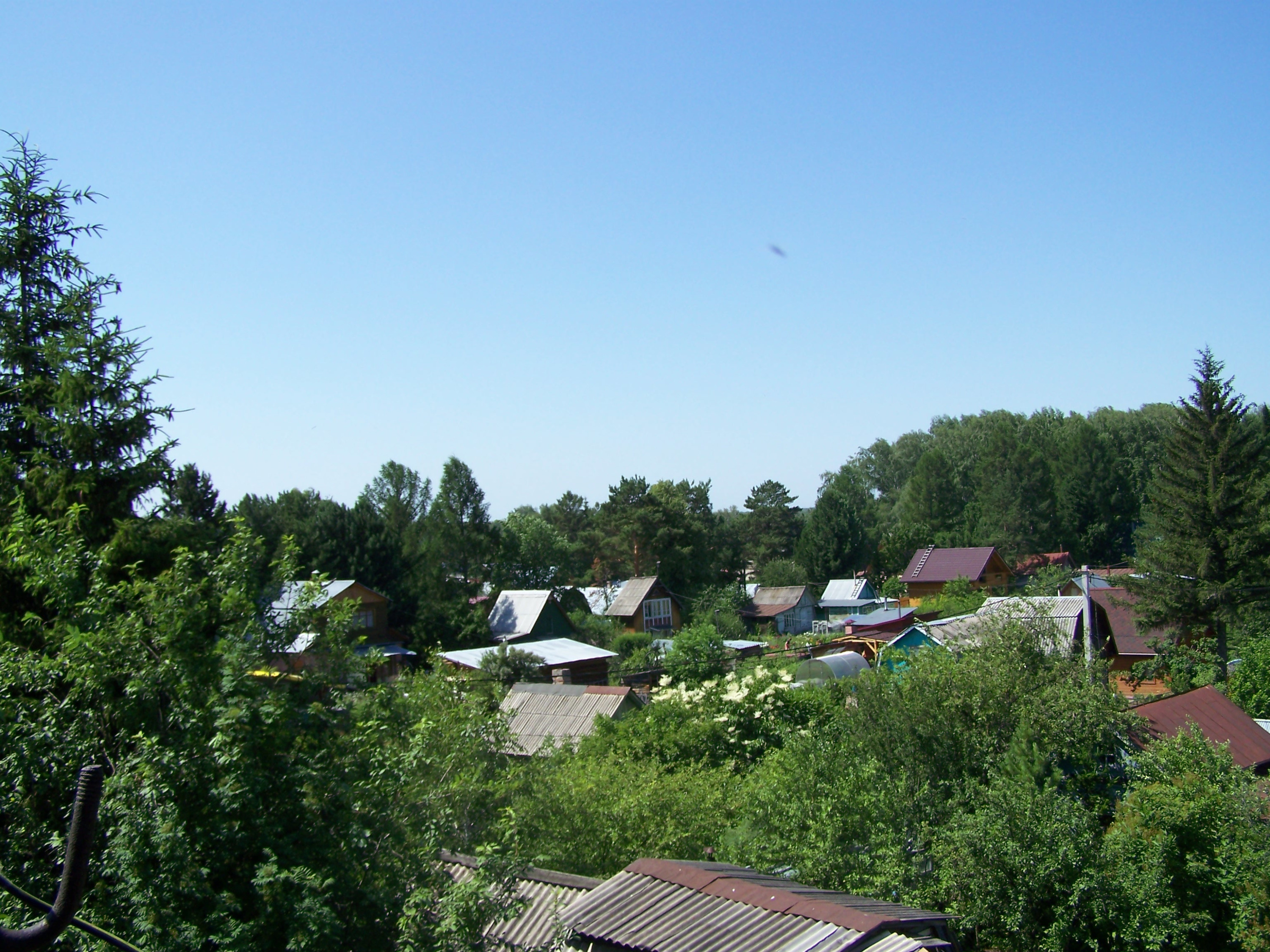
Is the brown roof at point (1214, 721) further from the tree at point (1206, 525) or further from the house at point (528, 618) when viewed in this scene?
the house at point (528, 618)

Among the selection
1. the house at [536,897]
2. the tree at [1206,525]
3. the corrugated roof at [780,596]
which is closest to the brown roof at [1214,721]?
the tree at [1206,525]

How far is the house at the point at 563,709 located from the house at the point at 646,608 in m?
31.5

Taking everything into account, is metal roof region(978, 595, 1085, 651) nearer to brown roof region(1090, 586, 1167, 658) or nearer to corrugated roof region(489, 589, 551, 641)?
brown roof region(1090, 586, 1167, 658)

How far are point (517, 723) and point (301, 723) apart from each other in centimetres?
1840

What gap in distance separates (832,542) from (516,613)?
106 ft

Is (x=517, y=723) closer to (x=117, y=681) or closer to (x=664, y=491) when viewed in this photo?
(x=117, y=681)

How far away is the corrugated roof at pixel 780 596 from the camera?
218 ft

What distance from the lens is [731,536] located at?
81.9 metres

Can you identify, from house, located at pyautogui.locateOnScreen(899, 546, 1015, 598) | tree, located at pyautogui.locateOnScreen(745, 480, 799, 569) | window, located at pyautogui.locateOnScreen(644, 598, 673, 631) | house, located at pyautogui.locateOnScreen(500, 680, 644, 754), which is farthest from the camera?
tree, located at pyautogui.locateOnScreen(745, 480, 799, 569)

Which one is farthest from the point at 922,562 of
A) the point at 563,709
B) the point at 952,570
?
the point at 563,709

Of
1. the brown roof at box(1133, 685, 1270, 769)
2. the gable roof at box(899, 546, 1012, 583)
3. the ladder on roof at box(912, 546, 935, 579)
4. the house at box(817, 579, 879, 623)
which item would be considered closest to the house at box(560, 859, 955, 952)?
the brown roof at box(1133, 685, 1270, 769)

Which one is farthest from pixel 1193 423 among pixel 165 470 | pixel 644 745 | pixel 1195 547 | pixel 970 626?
pixel 165 470

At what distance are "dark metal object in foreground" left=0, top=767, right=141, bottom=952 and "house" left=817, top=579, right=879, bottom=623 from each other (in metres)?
65.7

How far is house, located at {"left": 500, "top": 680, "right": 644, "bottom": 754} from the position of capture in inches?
964
